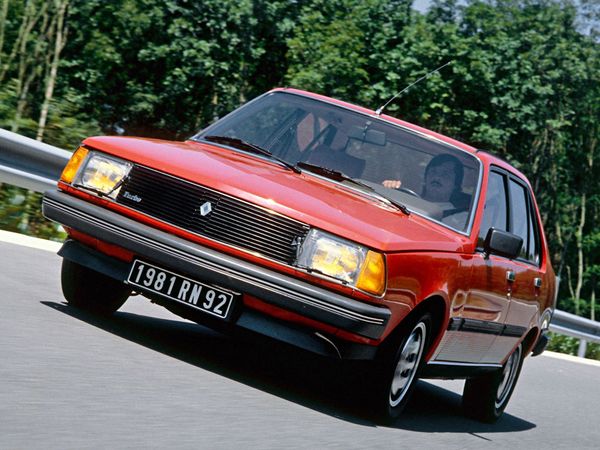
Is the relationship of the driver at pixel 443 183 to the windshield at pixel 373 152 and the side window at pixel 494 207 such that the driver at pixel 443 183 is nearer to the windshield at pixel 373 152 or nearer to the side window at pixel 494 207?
the windshield at pixel 373 152

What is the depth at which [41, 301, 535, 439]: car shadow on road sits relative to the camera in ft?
19.5

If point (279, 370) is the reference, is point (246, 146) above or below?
above

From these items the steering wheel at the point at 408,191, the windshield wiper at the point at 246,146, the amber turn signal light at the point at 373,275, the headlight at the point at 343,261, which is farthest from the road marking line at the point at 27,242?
the amber turn signal light at the point at 373,275

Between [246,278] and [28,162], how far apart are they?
187 inches

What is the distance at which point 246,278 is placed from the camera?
18.1 ft

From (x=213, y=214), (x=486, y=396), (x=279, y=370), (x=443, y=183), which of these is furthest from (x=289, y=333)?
(x=486, y=396)

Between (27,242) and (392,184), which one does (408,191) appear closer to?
(392,184)

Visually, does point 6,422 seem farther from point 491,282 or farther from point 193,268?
point 491,282

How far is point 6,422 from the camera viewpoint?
3.77m

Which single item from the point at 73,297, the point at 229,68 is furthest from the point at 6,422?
the point at 229,68

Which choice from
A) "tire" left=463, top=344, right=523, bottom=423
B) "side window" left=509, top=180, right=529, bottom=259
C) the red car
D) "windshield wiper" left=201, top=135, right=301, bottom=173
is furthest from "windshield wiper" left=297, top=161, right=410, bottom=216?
"tire" left=463, top=344, right=523, bottom=423

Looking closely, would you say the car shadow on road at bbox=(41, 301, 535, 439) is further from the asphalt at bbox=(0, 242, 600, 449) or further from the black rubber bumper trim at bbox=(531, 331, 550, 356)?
the black rubber bumper trim at bbox=(531, 331, 550, 356)

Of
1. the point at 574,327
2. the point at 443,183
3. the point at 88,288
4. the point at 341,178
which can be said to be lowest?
the point at 574,327

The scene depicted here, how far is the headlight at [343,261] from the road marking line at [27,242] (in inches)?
156
